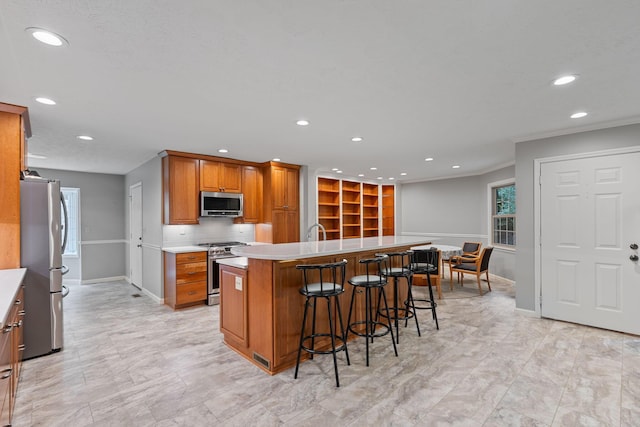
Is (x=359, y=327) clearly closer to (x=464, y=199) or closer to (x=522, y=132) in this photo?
(x=522, y=132)

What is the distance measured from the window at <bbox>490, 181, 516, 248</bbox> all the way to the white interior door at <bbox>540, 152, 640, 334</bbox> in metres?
2.49

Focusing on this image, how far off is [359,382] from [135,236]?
558 centimetres

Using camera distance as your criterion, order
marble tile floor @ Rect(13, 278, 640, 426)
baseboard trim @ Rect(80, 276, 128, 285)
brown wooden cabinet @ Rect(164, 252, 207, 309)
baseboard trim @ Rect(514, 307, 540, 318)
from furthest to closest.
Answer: baseboard trim @ Rect(80, 276, 128, 285), brown wooden cabinet @ Rect(164, 252, 207, 309), baseboard trim @ Rect(514, 307, 540, 318), marble tile floor @ Rect(13, 278, 640, 426)

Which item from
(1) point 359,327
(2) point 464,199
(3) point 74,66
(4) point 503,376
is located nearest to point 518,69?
(4) point 503,376

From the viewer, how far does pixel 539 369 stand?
108 inches

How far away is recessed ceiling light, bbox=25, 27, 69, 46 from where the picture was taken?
1.74m

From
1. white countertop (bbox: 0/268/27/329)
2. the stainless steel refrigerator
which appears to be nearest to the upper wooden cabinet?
the stainless steel refrigerator

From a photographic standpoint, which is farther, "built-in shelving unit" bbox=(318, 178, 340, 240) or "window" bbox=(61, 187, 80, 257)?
"built-in shelving unit" bbox=(318, 178, 340, 240)

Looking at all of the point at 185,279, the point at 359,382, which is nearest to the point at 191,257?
the point at 185,279

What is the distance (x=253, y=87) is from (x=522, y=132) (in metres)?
3.40

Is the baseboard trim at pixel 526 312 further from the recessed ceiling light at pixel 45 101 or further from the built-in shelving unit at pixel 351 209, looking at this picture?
the recessed ceiling light at pixel 45 101

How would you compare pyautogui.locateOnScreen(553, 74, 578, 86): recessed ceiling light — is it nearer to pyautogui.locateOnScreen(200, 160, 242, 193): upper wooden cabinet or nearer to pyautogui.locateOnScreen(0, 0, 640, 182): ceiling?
pyautogui.locateOnScreen(0, 0, 640, 182): ceiling

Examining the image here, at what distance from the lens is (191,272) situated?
4770 millimetres

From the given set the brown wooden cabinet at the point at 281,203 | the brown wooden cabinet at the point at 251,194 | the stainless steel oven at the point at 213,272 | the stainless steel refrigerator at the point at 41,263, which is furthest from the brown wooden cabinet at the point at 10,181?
the brown wooden cabinet at the point at 281,203
